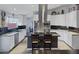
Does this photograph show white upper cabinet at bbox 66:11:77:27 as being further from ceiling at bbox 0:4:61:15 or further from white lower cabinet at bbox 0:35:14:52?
white lower cabinet at bbox 0:35:14:52

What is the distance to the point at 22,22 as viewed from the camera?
8.53 feet

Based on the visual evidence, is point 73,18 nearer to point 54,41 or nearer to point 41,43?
point 54,41

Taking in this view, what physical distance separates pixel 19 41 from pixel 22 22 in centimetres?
37

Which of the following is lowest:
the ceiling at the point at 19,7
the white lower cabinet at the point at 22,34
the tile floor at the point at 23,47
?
the tile floor at the point at 23,47

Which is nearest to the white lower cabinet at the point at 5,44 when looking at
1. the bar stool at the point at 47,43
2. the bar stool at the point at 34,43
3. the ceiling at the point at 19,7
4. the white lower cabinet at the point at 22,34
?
the white lower cabinet at the point at 22,34

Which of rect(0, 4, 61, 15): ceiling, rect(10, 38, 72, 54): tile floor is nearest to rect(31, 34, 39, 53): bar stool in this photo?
rect(10, 38, 72, 54): tile floor

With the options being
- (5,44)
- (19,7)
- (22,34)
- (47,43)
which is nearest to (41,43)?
(47,43)

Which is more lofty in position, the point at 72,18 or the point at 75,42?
the point at 72,18

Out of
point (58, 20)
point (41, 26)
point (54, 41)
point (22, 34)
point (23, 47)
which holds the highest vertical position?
point (58, 20)

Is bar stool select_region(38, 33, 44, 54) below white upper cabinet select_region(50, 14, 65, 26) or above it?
below

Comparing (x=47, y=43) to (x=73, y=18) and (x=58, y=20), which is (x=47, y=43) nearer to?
(x=58, y=20)

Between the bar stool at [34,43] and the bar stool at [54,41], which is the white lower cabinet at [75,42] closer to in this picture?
the bar stool at [54,41]

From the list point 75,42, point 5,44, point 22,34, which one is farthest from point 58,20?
point 5,44
